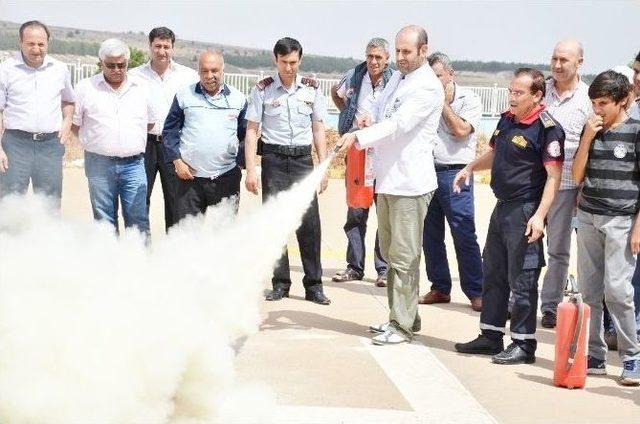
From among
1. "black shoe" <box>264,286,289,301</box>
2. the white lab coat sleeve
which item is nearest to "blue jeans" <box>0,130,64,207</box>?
"black shoe" <box>264,286,289,301</box>

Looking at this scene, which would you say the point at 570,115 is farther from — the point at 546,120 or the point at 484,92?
the point at 484,92

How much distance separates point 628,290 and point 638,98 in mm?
1547

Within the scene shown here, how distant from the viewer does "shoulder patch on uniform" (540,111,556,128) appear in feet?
22.8

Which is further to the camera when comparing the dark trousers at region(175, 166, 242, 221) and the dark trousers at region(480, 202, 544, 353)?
the dark trousers at region(175, 166, 242, 221)

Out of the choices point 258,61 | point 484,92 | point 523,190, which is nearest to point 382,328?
point 523,190

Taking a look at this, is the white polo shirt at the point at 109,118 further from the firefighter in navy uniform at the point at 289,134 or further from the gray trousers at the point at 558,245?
the gray trousers at the point at 558,245

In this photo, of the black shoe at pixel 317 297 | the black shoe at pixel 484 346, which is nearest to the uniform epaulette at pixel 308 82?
the black shoe at pixel 317 297

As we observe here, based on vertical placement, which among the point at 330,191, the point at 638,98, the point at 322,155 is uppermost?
the point at 638,98

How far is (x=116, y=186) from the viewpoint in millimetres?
8945

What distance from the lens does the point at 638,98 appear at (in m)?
7.54

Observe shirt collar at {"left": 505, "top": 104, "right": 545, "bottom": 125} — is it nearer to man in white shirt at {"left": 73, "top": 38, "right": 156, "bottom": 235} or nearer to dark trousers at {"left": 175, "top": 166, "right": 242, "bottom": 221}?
dark trousers at {"left": 175, "top": 166, "right": 242, "bottom": 221}

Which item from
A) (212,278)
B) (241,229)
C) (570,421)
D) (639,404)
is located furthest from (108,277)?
(639,404)

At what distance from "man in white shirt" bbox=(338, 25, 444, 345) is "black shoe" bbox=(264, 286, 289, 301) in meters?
1.49

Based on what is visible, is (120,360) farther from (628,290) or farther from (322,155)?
(322,155)
